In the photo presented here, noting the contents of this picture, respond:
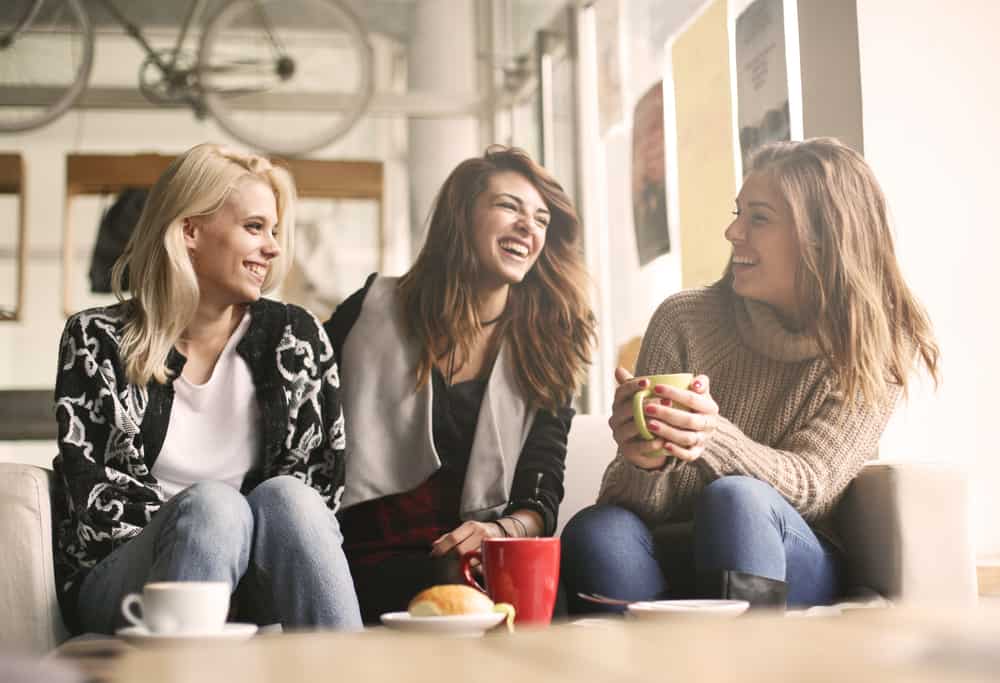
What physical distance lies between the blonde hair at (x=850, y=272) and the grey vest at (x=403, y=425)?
0.47 metres

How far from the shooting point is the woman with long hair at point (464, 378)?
173 cm

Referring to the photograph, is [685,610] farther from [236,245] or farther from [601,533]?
[236,245]

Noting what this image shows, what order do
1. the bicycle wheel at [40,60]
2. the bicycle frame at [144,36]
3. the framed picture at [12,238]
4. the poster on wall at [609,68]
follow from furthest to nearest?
the bicycle frame at [144,36], the bicycle wheel at [40,60], the framed picture at [12,238], the poster on wall at [609,68]

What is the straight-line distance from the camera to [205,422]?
1.60 m

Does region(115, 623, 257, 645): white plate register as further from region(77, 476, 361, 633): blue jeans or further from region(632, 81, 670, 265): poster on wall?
region(632, 81, 670, 265): poster on wall

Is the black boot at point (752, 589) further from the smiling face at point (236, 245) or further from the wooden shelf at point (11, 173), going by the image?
the wooden shelf at point (11, 173)

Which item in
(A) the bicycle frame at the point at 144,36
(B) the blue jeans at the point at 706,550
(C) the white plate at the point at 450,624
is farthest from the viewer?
(A) the bicycle frame at the point at 144,36

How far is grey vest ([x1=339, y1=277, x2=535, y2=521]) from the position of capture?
1.74 metres

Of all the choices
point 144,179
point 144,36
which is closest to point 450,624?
point 144,179

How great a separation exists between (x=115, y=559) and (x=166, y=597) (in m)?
0.60

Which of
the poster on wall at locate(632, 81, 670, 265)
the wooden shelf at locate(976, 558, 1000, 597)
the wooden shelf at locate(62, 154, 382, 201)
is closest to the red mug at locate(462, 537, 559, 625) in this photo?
the wooden shelf at locate(976, 558, 1000, 597)

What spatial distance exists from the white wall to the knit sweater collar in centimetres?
29

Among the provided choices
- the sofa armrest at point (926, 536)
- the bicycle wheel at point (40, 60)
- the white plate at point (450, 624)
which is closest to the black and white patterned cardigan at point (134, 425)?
the white plate at point (450, 624)

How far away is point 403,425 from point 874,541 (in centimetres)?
68
